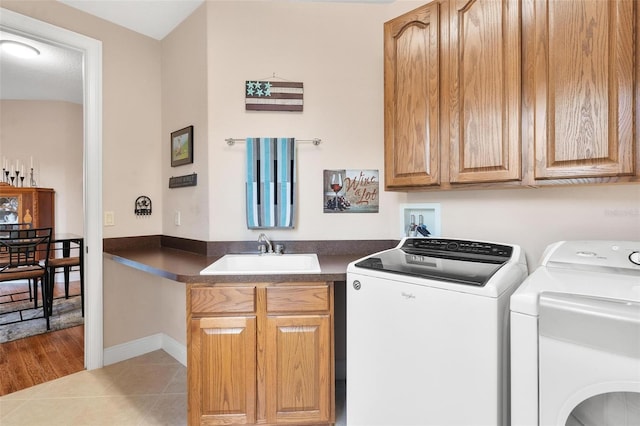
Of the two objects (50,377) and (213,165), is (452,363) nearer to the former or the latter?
(213,165)

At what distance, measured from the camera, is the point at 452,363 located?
1.15m

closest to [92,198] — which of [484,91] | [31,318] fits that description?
[31,318]

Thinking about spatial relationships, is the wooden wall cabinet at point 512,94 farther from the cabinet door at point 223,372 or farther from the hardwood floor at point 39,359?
the hardwood floor at point 39,359

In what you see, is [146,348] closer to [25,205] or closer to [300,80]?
[300,80]

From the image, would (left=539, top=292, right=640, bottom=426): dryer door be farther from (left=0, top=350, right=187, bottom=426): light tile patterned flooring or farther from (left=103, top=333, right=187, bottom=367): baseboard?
(left=103, top=333, right=187, bottom=367): baseboard

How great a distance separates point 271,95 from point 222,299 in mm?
1329

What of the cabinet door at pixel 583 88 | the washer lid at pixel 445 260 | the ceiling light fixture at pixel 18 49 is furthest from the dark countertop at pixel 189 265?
the ceiling light fixture at pixel 18 49

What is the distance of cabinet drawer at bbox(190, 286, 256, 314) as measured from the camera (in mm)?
1482

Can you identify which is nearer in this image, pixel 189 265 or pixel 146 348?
pixel 189 265

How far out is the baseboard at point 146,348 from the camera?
2277 mm

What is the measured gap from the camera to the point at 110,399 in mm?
1884

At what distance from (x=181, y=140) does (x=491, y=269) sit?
7.03 ft

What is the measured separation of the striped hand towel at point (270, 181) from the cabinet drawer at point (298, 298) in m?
0.60

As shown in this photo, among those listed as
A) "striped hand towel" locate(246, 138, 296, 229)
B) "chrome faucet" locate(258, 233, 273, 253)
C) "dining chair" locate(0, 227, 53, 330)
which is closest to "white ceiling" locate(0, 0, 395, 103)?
"striped hand towel" locate(246, 138, 296, 229)
